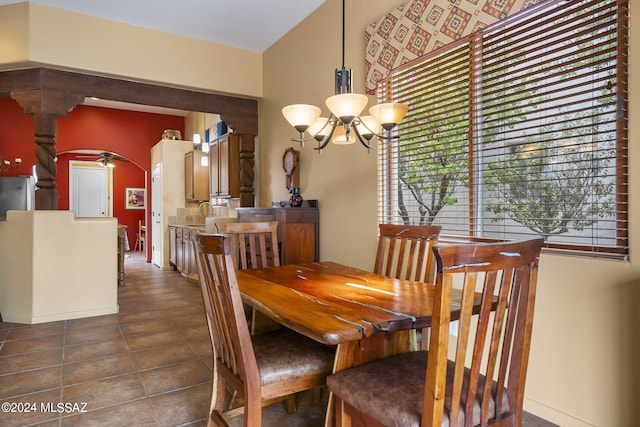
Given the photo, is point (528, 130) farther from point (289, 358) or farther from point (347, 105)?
point (289, 358)

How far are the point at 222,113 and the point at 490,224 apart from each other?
379 cm

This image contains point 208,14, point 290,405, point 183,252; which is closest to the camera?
point 290,405

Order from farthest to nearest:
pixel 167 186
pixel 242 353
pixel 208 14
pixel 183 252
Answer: pixel 167 186
pixel 183 252
pixel 208 14
pixel 242 353

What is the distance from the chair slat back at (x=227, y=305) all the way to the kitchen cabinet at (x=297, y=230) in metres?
1.97

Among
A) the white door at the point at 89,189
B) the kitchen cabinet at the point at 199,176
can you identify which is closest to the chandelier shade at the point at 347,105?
the kitchen cabinet at the point at 199,176

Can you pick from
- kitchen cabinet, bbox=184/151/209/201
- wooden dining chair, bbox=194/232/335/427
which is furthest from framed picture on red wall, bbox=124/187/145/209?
wooden dining chair, bbox=194/232/335/427

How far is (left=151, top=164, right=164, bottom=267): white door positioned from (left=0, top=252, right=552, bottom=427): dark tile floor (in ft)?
10.4

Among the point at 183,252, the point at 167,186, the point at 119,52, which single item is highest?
the point at 119,52

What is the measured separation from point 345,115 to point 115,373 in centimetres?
234

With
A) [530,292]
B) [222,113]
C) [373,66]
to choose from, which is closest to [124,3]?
[222,113]

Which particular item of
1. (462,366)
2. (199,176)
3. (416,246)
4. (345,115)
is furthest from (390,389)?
(199,176)

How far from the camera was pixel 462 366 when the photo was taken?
3.73 ft

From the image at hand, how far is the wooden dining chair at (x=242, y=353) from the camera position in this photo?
1.46 m

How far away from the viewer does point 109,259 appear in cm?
414
